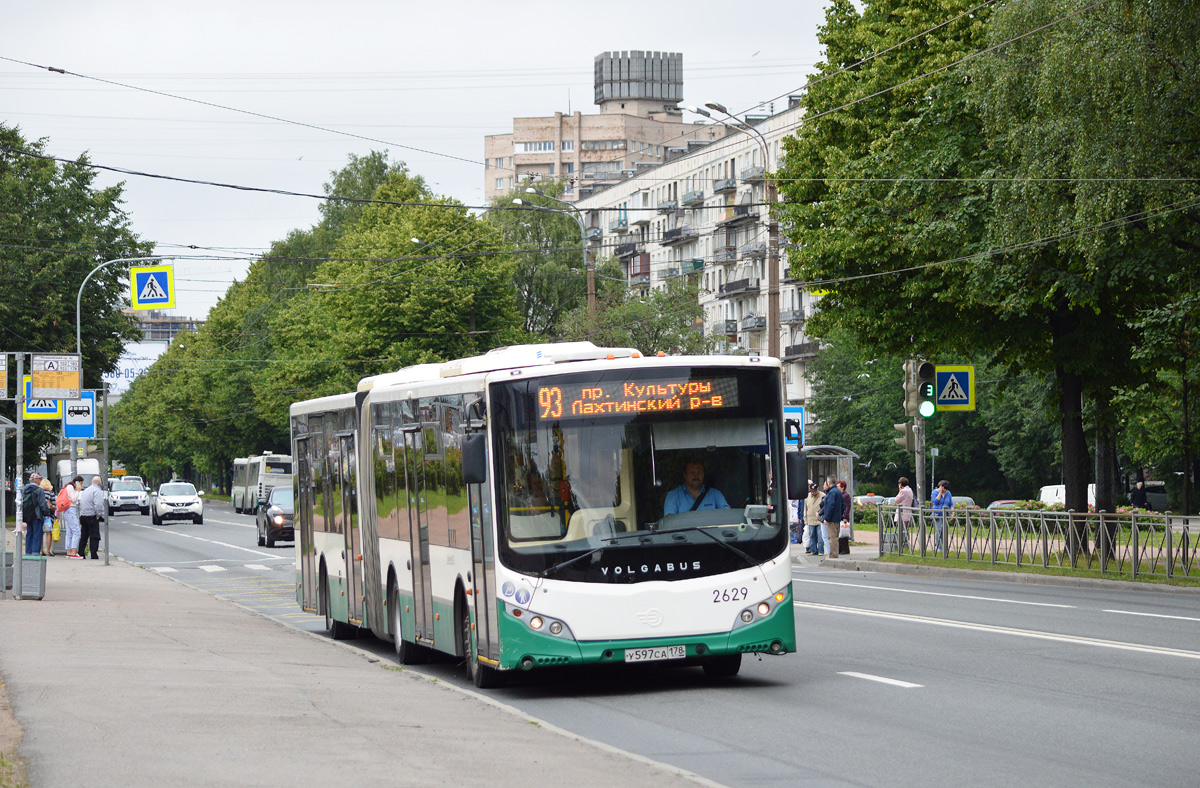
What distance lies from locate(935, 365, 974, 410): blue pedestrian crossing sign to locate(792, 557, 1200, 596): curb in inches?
117

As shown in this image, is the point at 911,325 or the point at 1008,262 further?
the point at 911,325

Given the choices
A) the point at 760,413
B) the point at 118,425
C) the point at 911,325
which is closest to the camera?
the point at 760,413

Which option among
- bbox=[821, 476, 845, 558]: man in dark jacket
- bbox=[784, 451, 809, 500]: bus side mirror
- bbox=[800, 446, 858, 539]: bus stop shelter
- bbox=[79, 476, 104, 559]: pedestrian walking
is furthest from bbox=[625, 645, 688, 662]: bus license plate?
bbox=[800, 446, 858, 539]: bus stop shelter

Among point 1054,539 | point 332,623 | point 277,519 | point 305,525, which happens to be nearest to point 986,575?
point 1054,539

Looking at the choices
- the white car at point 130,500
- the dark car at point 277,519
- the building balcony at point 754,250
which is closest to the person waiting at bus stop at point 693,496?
the dark car at point 277,519

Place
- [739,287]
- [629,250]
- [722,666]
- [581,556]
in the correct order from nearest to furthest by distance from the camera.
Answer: [581,556]
[722,666]
[739,287]
[629,250]

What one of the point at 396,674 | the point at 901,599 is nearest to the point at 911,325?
the point at 901,599

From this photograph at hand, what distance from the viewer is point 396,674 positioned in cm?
1529

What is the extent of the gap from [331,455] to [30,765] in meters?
11.2

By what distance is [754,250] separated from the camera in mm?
108312

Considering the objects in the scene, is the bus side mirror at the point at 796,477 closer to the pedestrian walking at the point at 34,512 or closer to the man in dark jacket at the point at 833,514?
the pedestrian walking at the point at 34,512

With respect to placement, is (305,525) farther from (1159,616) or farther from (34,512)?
(34,512)

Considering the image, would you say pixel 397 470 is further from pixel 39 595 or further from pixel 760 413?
pixel 39 595

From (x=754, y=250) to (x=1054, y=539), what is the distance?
8012cm
